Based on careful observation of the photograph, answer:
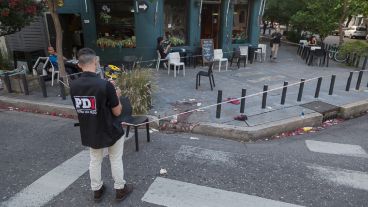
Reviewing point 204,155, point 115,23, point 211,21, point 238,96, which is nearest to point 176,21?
point 211,21

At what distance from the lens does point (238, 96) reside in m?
8.62

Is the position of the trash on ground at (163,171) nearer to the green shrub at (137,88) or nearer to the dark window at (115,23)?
the green shrub at (137,88)

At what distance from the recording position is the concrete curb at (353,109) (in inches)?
303

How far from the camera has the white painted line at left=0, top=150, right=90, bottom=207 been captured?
4.00 metres

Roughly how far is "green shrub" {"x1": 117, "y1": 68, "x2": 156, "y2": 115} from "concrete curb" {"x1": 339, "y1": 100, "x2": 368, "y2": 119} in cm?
492

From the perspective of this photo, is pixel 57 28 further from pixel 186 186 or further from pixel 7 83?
pixel 186 186

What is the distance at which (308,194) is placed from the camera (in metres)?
4.22

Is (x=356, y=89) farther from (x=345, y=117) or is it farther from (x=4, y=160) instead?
(x=4, y=160)

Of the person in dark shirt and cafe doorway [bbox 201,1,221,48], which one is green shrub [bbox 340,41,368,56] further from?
the person in dark shirt

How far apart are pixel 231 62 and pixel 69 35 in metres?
7.84

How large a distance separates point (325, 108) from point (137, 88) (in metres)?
4.71

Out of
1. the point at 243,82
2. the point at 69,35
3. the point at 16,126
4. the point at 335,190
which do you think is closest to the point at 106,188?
the point at 335,190

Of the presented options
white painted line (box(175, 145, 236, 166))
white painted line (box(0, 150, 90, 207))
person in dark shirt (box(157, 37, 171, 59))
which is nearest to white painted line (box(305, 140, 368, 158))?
white painted line (box(175, 145, 236, 166))

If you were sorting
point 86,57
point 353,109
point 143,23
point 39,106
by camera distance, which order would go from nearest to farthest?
point 86,57 → point 39,106 → point 353,109 → point 143,23
